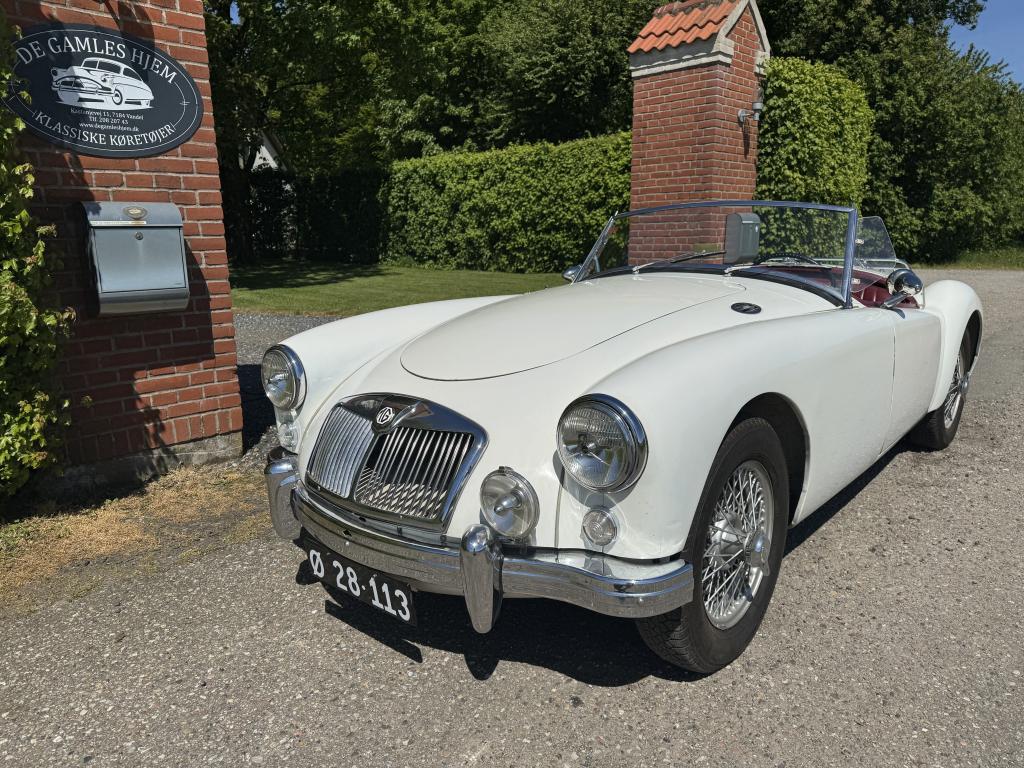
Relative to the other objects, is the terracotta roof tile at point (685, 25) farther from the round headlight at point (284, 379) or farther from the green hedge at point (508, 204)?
the round headlight at point (284, 379)

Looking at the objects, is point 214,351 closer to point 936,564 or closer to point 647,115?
point 936,564

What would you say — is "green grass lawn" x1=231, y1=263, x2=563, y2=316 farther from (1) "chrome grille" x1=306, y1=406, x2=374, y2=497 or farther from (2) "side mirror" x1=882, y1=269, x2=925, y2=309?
(1) "chrome grille" x1=306, y1=406, x2=374, y2=497

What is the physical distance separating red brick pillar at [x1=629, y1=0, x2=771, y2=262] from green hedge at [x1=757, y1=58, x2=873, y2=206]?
955mm

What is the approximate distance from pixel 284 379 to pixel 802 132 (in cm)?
812

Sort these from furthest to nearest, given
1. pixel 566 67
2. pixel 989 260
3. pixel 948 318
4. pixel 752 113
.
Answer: pixel 566 67
pixel 989 260
pixel 752 113
pixel 948 318

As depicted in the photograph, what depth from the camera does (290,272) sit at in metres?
16.6

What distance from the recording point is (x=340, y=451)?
2572 millimetres

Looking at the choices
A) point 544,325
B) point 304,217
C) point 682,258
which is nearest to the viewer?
point 544,325

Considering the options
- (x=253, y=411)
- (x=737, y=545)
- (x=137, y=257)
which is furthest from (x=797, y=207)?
(x=253, y=411)

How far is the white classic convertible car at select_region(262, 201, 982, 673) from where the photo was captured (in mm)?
2074

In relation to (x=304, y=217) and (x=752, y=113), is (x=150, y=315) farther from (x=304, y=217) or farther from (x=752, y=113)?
(x=304, y=217)

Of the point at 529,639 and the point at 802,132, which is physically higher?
the point at 802,132

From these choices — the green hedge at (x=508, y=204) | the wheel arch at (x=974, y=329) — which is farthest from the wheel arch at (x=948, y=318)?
the green hedge at (x=508, y=204)

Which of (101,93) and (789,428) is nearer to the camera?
(789,428)
